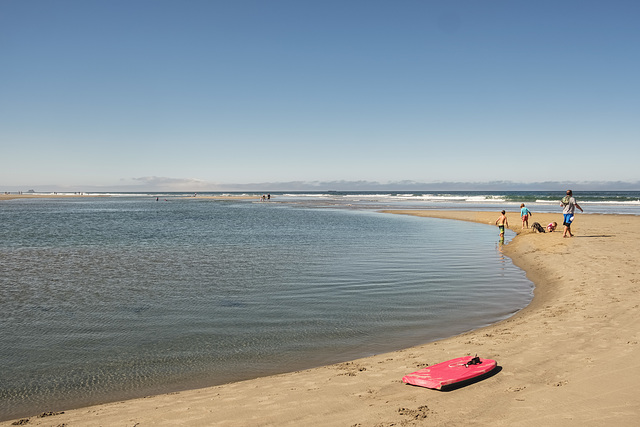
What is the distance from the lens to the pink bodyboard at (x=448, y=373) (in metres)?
6.33

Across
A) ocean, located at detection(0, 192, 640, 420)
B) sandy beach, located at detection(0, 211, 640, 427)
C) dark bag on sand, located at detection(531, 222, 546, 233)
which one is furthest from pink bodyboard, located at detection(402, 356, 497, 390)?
dark bag on sand, located at detection(531, 222, 546, 233)

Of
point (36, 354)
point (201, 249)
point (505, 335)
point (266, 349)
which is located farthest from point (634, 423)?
point (201, 249)

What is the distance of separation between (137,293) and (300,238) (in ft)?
52.3

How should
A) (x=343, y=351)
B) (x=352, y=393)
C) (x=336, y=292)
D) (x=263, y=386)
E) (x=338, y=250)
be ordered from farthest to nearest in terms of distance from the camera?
(x=338, y=250)
(x=336, y=292)
(x=343, y=351)
(x=263, y=386)
(x=352, y=393)

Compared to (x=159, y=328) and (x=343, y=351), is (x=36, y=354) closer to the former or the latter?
(x=159, y=328)

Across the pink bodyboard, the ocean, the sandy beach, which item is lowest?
the ocean

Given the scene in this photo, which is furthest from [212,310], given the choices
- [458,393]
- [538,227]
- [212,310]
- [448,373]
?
[538,227]

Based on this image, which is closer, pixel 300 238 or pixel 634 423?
pixel 634 423

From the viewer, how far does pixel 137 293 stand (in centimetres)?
1390

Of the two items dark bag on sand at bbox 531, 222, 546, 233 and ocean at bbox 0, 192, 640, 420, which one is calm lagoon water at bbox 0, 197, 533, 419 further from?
dark bag on sand at bbox 531, 222, 546, 233

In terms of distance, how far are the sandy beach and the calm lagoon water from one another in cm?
81

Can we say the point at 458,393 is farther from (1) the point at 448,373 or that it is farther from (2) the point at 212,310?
(2) the point at 212,310

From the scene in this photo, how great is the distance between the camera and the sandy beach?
550cm

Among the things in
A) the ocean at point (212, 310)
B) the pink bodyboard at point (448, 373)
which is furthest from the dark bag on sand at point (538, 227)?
the pink bodyboard at point (448, 373)
